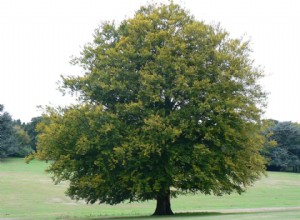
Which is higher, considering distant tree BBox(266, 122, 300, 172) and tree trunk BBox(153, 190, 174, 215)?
distant tree BBox(266, 122, 300, 172)

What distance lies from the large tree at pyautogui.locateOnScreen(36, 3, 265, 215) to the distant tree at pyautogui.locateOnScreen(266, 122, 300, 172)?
82.0 m

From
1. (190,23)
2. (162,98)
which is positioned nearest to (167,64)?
(162,98)

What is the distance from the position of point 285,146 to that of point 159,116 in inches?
3560

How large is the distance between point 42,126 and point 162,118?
771 cm

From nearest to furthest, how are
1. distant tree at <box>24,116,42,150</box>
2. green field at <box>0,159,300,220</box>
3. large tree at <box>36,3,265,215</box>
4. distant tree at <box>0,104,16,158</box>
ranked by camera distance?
large tree at <box>36,3,265,215</box> → green field at <box>0,159,300,220</box> → distant tree at <box>0,104,16,158</box> → distant tree at <box>24,116,42,150</box>

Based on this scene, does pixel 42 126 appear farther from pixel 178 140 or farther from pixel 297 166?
pixel 297 166

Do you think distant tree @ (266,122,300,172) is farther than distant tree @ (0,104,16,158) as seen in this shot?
No

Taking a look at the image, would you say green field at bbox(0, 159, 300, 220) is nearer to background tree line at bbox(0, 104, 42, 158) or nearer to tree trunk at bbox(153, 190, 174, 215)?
tree trunk at bbox(153, 190, 174, 215)

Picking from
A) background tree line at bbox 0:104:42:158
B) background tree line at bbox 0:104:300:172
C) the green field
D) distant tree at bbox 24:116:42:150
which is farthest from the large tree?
distant tree at bbox 24:116:42:150

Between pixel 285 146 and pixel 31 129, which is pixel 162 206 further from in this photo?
pixel 31 129

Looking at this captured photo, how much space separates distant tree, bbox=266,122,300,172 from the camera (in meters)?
111

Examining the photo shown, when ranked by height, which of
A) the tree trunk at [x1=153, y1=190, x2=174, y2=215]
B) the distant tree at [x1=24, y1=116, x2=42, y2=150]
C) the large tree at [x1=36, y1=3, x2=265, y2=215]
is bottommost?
the tree trunk at [x1=153, y1=190, x2=174, y2=215]

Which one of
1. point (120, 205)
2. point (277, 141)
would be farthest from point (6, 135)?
point (120, 205)

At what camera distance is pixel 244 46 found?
31453 mm
